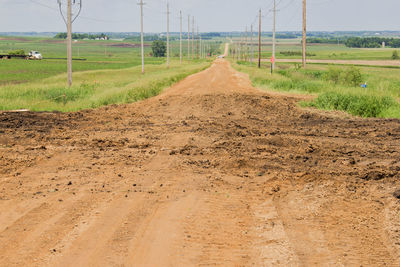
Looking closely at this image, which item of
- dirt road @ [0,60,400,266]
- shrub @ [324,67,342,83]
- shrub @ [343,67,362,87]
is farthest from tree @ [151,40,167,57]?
dirt road @ [0,60,400,266]

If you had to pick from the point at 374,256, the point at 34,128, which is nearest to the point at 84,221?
the point at 374,256

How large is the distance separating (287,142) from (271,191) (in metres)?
4.68

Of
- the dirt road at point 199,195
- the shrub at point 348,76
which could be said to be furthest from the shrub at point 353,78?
the dirt road at point 199,195

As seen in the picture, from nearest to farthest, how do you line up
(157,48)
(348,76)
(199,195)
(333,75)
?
(199,195) → (348,76) → (333,75) → (157,48)

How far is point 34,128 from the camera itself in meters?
16.4

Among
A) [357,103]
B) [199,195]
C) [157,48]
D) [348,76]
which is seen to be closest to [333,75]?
[348,76]

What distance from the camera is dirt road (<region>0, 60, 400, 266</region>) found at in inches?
255

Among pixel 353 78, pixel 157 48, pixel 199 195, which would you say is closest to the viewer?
pixel 199 195

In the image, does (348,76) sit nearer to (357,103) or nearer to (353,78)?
(353,78)

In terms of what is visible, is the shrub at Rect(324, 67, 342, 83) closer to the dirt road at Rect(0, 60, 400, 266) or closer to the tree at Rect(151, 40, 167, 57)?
the dirt road at Rect(0, 60, 400, 266)

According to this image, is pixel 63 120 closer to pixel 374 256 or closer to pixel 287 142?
pixel 287 142

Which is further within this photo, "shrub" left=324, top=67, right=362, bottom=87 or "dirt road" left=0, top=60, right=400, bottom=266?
"shrub" left=324, top=67, right=362, bottom=87

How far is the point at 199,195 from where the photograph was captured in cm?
893

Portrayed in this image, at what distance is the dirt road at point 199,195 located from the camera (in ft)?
21.2
